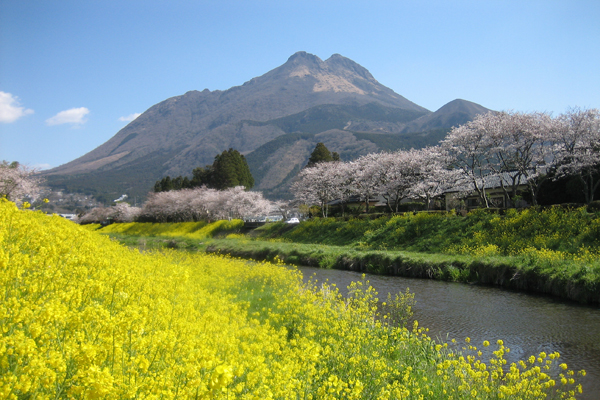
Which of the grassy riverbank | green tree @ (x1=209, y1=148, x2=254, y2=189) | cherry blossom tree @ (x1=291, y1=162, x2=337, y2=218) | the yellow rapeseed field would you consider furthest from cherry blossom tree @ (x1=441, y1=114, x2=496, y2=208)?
green tree @ (x1=209, y1=148, x2=254, y2=189)

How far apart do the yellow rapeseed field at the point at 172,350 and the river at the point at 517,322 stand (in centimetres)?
80

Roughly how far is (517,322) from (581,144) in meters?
21.2

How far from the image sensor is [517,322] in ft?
34.4

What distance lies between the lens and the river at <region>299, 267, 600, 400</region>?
811 centimetres

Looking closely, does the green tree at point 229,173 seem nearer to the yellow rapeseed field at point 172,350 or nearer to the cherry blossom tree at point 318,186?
the cherry blossom tree at point 318,186

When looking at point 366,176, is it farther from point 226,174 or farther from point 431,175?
point 226,174

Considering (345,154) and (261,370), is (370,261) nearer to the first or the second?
(261,370)

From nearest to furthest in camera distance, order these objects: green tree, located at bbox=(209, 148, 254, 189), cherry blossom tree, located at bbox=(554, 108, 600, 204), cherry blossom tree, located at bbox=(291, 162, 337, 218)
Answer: cherry blossom tree, located at bbox=(554, 108, 600, 204), cherry blossom tree, located at bbox=(291, 162, 337, 218), green tree, located at bbox=(209, 148, 254, 189)

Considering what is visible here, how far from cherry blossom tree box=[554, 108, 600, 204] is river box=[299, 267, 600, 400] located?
644 inches

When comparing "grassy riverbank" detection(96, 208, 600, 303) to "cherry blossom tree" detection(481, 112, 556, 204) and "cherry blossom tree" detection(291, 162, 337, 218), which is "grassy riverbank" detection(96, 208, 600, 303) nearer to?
"cherry blossom tree" detection(481, 112, 556, 204)

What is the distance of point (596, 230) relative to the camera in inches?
677

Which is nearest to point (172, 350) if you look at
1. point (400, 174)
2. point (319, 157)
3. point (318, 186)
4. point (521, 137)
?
point (521, 137)

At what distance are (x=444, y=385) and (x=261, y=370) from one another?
2.99 m

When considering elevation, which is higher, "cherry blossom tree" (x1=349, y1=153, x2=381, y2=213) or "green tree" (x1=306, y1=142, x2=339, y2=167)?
"green tree" (x1=306, y1=142, x2=339, y2=167)
